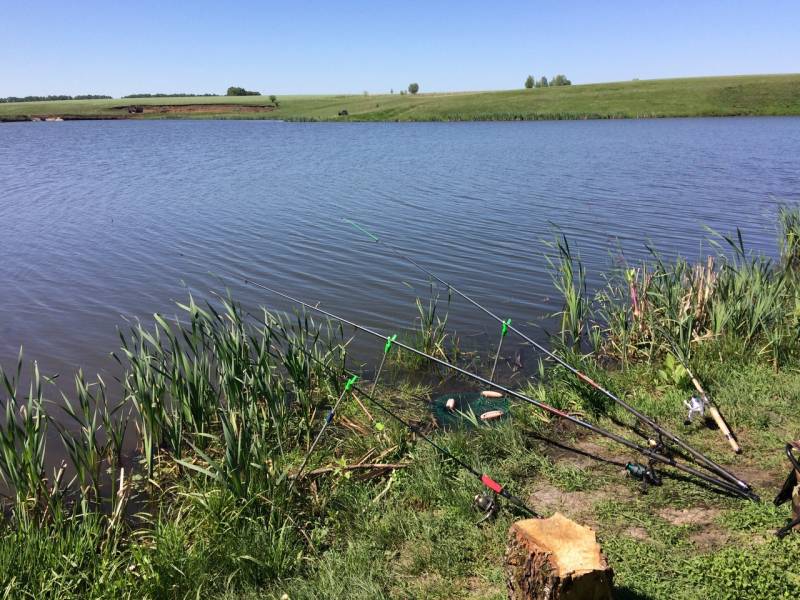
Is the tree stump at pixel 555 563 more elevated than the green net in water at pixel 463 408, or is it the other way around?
the tree stump at pixel 555 563

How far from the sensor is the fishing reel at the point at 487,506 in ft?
14.4

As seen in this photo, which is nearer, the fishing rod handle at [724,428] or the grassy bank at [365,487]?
the grassy bank at [365,487]

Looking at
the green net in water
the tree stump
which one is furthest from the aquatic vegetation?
the tree stump

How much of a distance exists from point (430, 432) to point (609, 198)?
47.7ft

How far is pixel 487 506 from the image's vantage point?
442 centimetres

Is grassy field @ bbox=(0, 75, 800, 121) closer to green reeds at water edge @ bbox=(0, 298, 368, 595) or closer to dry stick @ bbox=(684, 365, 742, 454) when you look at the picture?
dry stick @ bbox=(684, 365, 742, 454)

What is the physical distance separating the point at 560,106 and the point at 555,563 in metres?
68.0

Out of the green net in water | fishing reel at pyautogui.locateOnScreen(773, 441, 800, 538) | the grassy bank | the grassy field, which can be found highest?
the grassy field

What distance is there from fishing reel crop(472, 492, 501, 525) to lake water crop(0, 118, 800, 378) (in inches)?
168

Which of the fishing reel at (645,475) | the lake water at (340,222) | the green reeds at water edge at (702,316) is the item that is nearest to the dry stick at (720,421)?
the fishing reel at (645,475)

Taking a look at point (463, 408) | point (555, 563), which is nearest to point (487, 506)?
point (555, 563)

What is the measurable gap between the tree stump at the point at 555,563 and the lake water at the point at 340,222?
17.3ft

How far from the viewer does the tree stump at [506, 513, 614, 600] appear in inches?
123

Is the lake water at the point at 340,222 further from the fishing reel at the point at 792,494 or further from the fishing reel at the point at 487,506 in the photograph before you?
the fishing reel at the point at 792,494
